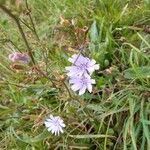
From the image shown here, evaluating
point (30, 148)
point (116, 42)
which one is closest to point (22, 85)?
point (30, 148)

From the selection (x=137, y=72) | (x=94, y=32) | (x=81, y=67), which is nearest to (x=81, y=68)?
(x=81, y=67)

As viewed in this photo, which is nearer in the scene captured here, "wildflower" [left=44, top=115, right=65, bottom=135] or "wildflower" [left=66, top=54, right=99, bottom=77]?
"wildflower" [left=66, top=54, right=99, bottom=77]

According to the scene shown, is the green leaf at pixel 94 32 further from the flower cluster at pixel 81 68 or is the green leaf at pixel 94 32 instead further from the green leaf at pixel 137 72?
the flower cluster at pixel 81 68

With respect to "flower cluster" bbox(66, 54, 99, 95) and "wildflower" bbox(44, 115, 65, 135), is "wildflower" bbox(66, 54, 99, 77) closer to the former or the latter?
"flower cluster" bbox(66, 54, 99, 95)

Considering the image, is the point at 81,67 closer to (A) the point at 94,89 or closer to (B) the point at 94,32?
(A) the point at 94,89

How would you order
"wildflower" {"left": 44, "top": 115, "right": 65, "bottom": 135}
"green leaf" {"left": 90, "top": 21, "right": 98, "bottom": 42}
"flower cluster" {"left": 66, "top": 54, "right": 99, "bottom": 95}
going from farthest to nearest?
1. "green leaf" {"left": 90, "top": 21, "right": 98, "bottom": 42}
2. "wildflower" {"left": 44, "top": 115, "right": 65, "bottom": 135}
3. "flower cluster" {"left": 66, "top": 54, "right": 99, "bottom": 95}

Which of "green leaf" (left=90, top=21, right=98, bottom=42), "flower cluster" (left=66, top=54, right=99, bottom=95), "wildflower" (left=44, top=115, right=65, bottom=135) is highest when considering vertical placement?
"green leaf" (left=90, top=21, right=98, bottom=42)

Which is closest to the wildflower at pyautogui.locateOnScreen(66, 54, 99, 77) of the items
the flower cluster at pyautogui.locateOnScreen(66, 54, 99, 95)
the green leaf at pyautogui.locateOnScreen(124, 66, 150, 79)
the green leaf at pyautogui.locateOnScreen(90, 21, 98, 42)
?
the flower cluster at pyautogui.locateOnScreen(66, 54, 99, 95)

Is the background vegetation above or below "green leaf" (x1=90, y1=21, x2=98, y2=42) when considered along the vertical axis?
below

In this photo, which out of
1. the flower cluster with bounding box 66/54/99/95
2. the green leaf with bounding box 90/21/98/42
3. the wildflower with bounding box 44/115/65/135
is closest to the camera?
the flower cluster with bounding box 66/54/99/95

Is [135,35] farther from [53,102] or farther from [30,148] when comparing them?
[30,148]
